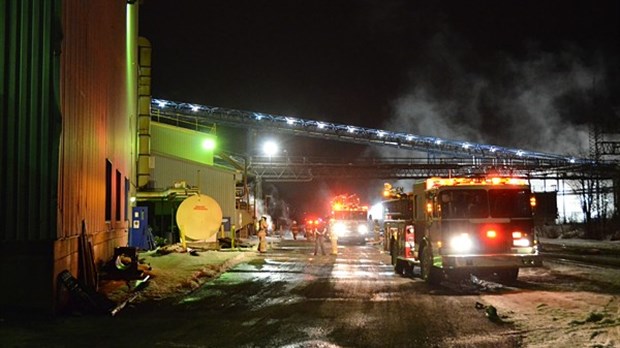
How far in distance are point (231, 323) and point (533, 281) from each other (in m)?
9.26

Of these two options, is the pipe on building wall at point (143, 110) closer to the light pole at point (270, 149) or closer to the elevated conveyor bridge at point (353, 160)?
the elevated conveyor bridge at point (353, 160)

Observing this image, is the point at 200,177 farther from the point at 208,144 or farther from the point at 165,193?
the point at 208,144

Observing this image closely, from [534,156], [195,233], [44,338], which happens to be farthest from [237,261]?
[534,156]

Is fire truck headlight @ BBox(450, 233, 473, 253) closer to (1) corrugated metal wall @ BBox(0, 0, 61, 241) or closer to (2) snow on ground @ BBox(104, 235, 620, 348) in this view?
(2) snow on ground @ BBox(104, 235, 620, 348)

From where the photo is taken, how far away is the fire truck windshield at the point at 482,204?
50.9 feet

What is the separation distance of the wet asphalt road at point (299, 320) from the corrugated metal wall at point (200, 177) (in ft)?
69.8

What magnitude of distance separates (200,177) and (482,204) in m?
25.3

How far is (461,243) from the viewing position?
1527cm

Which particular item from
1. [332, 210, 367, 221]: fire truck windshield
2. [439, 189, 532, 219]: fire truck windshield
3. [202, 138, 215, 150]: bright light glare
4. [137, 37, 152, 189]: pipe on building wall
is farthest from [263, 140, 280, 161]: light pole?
[439, 189, 532, 219]: fire truck windshield

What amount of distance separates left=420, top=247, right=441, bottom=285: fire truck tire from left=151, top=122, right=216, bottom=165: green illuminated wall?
83.5ft

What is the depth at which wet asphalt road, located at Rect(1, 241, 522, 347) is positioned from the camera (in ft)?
29.7

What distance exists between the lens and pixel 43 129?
1079cm

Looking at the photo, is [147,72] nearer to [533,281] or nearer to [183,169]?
[183,169]

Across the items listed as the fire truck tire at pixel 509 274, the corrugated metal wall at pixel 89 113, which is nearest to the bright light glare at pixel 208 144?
the corrugated metal wall at pixel 89 113
